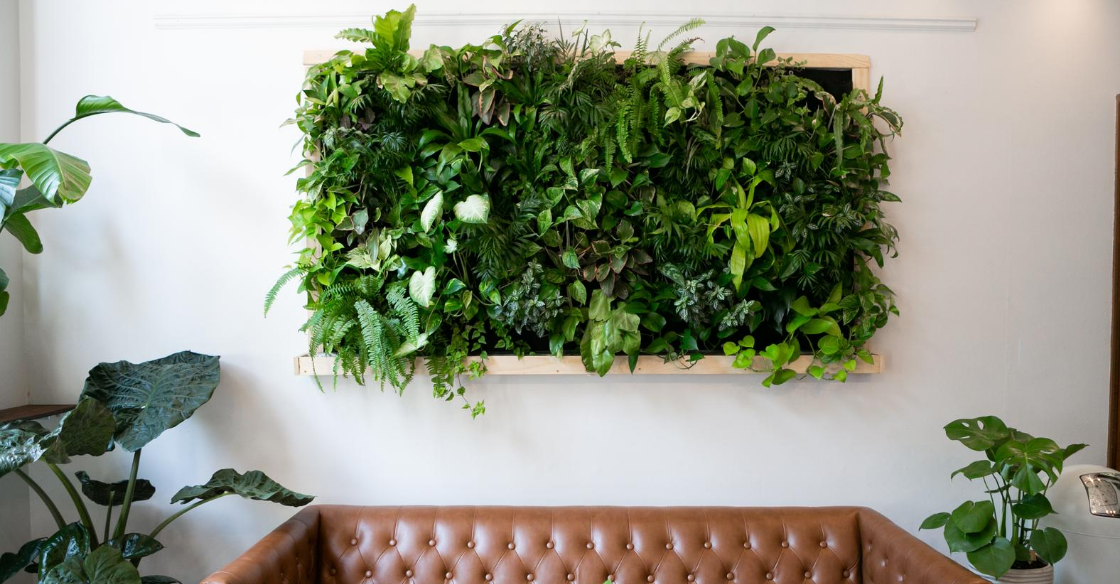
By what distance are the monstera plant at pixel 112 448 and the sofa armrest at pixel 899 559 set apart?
211 cm

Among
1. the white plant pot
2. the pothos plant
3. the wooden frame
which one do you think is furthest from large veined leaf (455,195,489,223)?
the white plant pot

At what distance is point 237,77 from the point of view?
104 inches

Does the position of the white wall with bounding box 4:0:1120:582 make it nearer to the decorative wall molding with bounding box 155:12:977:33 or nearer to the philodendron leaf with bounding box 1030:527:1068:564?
the decorative wall molding with bounding box 155:12:977:33

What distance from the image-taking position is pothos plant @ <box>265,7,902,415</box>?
7.92 ft

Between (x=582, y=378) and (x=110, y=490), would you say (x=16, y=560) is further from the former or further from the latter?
(x=582, y=378)

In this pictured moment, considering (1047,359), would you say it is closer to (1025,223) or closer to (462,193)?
(1025,223)

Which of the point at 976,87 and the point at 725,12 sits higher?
the point at 725,12

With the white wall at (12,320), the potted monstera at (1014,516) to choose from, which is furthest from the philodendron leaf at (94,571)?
the potted monstera at (1014,516)

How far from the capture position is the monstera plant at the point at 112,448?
2.03 metres

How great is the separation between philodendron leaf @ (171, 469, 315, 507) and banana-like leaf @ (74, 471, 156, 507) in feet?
0.99

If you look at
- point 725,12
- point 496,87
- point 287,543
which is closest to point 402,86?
point 496,87

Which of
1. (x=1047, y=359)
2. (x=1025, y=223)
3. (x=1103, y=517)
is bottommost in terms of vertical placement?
(x=1103, y=517)

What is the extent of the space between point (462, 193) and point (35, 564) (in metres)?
2.05

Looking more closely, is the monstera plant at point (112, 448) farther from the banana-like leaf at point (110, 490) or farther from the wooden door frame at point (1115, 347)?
the wooden door frame at point (1115, 347)
